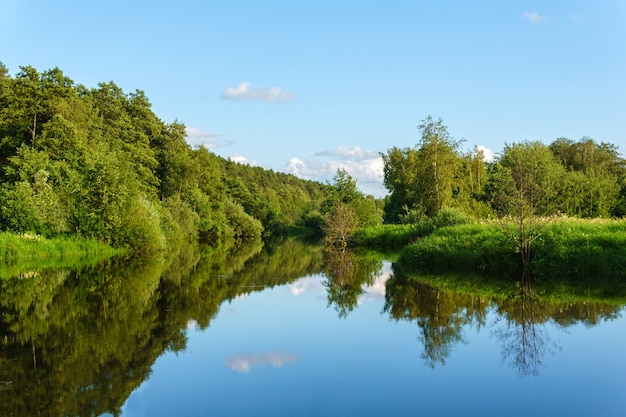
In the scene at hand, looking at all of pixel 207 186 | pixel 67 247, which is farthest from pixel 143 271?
pixel 207 186

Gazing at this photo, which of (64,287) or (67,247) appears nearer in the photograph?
(64,287)

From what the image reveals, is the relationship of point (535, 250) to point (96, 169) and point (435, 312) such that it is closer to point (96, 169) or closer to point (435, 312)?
point (435, 312)

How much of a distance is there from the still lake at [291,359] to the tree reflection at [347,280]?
21 centimetres

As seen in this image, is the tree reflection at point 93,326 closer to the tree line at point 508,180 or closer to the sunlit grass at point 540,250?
the sunlit grass at point 540,250

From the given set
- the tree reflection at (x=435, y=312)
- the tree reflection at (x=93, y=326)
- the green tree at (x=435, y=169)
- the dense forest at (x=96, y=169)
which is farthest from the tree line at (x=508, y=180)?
the dense forest at (x=96, y=169)

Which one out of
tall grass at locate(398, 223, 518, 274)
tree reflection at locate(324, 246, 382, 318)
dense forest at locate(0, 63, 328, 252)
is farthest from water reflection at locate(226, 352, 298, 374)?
dense forest at locate(0, 63, 328, 252)

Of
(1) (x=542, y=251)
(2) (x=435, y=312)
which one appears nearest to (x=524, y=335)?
(2) (x=435, y=312)

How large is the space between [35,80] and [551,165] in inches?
2105

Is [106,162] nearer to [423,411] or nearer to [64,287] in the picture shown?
[64,287]

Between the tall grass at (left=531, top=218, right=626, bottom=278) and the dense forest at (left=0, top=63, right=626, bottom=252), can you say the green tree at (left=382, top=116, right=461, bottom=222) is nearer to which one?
the dense forest at (left=0, top=63, right=626, bottom=252)

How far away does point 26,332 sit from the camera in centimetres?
1227

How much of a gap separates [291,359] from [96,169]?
2923cm

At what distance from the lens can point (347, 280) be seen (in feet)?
76.9

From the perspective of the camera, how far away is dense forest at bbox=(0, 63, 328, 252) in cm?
3522
